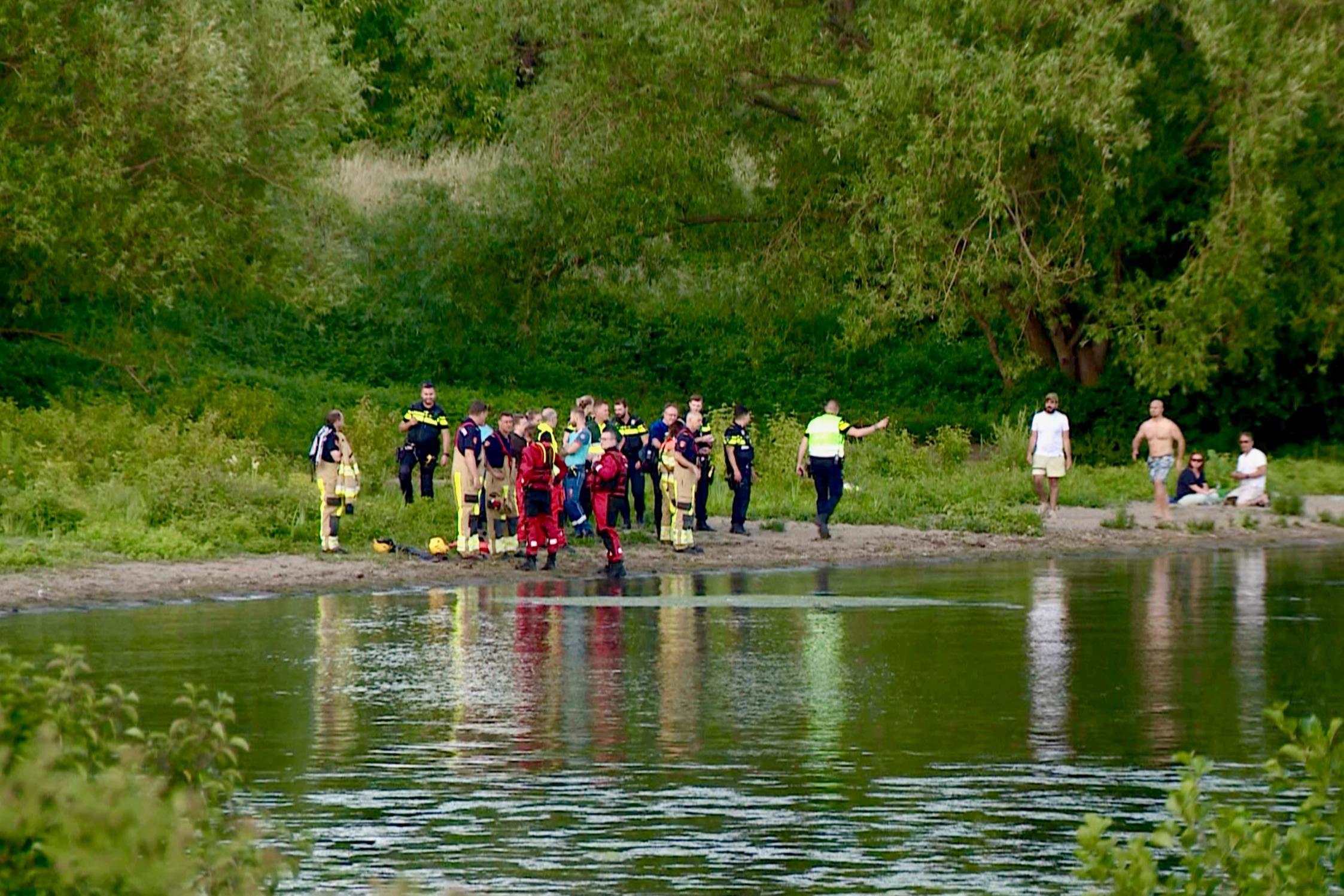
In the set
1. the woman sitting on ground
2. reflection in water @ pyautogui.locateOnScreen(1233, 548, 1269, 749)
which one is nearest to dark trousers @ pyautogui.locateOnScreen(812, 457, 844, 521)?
reflection in water @ pyautogui.locateOnScreen(1233, 548, 1269, 749)

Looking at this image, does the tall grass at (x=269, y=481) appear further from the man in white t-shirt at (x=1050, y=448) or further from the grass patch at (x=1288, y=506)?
the grass patch at (x=1288, y=506)

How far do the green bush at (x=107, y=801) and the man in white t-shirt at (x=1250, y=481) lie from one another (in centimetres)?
2944

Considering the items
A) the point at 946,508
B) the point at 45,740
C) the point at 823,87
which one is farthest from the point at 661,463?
the point at 45,740

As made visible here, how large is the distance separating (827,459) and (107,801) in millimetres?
24620

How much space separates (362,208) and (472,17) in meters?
10.6

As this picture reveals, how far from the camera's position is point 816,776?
12.7 meters

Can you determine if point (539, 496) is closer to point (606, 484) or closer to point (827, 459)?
point (606, 484)

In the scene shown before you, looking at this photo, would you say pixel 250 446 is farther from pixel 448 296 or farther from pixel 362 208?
pixel 362 208

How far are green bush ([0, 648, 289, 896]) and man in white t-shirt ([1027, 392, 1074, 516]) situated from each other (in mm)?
26234

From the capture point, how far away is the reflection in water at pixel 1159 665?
14.0 metres

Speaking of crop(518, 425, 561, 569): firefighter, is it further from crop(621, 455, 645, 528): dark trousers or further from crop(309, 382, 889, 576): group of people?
crop(621, 455, 645, 528): dark trousers

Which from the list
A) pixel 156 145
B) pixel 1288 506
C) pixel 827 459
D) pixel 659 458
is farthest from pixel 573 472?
pixel 156 145

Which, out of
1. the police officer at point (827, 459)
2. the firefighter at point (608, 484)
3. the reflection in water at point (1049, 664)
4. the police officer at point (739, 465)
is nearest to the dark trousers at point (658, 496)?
the police officer at point (739, 465)

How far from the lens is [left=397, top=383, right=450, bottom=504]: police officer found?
32438 millimetres
